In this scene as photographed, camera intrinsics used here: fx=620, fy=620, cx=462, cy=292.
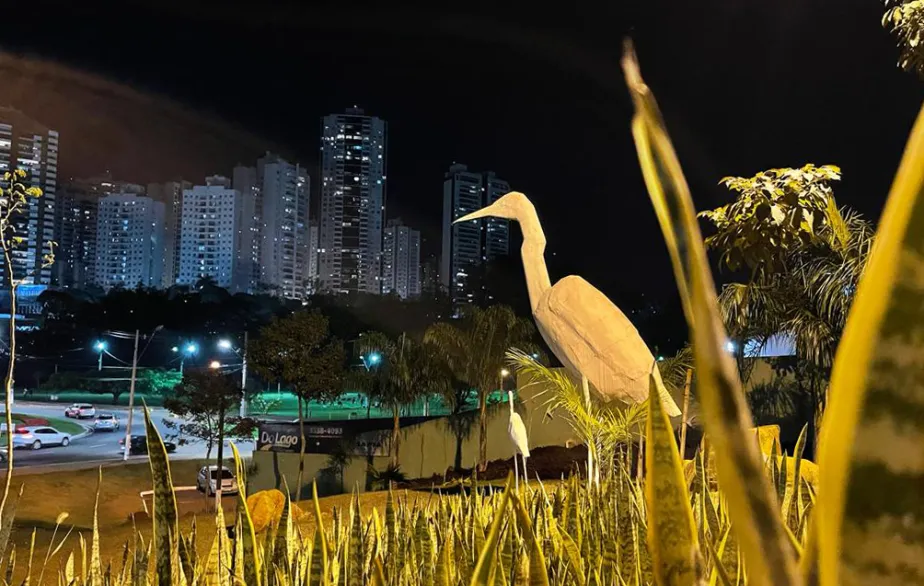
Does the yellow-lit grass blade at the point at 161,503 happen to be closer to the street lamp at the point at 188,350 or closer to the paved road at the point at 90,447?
the paved road at the point at 90,447

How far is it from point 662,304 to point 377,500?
11505 mm

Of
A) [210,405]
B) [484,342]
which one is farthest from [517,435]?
[210,405]

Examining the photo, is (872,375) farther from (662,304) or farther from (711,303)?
(662,304)

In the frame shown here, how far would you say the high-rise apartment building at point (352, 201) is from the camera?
23.8 meters

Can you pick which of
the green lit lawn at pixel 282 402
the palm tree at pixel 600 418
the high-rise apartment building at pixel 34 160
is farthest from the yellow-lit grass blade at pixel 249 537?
the high-rise apartment building at pixel 34 160

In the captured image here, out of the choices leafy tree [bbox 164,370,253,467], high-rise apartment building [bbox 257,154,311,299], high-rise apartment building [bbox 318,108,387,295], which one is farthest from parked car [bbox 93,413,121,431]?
high-rise apartment building [bbox 257,154,311,299]

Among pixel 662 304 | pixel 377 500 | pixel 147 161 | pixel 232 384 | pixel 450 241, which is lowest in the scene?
pixel 377 500

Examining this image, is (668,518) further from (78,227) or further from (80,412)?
(78,227)

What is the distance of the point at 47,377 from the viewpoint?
1623 cm

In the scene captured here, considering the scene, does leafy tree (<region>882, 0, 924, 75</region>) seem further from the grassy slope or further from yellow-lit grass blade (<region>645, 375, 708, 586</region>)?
the grassy slope

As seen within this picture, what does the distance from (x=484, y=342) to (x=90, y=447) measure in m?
10.1

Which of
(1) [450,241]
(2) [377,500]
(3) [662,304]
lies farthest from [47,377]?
(3) [662,304]

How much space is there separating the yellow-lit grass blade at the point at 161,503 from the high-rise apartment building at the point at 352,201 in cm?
2301

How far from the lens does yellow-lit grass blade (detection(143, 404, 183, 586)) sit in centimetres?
66
